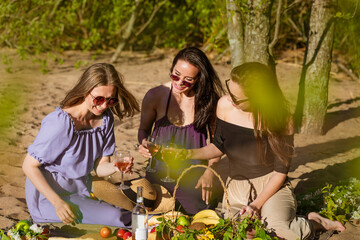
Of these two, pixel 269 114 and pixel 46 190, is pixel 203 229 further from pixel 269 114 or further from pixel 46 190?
pixel 46 190

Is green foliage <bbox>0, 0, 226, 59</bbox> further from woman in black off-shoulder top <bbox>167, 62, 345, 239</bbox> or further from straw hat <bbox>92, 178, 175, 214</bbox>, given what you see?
woman in black off-shoulder top <bbox>167, 62, 345, 239</bbox>

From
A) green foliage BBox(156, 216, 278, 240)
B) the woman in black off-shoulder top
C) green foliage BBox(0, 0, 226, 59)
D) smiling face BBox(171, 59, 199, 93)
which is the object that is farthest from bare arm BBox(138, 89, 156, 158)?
green foliage BBox(0, 0, 226, 59)

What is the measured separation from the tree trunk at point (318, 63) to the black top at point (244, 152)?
3.18 m

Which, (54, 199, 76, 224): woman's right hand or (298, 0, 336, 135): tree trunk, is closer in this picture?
(54, 199, 76, 224): woman's right hand

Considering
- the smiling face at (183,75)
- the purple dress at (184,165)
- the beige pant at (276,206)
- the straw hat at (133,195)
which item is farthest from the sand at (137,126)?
the purple dress at (184,165)

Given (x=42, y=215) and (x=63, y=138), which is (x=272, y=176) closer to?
(x=63, y=138)

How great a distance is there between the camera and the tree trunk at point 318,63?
612 centimetres

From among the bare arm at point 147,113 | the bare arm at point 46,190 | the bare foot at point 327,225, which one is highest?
the bare arm at point 147,113

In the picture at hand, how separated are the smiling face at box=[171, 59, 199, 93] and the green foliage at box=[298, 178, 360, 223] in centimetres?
152

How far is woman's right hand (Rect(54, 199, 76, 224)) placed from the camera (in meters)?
3.20

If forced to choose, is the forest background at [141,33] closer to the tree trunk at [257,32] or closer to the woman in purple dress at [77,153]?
the tree trunk at [257,32]

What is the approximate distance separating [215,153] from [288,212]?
2.61 ft

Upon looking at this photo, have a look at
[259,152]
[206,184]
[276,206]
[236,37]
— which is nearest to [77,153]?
[206,184]

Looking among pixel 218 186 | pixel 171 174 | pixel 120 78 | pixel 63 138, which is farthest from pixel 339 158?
pixel 63 138
